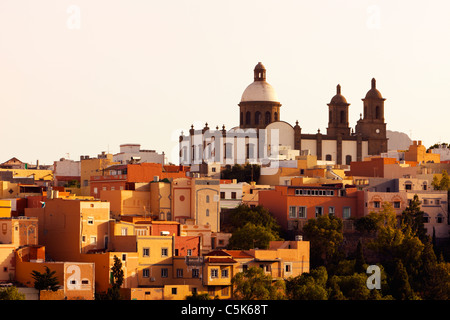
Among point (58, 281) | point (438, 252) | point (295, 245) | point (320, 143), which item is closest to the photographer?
point (58, 281)

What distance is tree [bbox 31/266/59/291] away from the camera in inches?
1633

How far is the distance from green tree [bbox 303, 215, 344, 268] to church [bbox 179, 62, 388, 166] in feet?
84.4

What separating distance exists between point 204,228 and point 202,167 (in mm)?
22775

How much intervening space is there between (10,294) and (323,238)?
15728 mm

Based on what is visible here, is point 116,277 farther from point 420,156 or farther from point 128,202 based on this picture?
point 420,156

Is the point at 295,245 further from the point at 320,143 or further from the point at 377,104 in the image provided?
the point at 377,104

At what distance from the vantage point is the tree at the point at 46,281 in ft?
136

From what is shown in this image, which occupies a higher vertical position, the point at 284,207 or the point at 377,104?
the point at 377,104

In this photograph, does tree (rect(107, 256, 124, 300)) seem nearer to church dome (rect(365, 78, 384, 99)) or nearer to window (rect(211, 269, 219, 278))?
window (rect(211, 269, 219, 278))

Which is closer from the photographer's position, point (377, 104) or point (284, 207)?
point (284, 207)

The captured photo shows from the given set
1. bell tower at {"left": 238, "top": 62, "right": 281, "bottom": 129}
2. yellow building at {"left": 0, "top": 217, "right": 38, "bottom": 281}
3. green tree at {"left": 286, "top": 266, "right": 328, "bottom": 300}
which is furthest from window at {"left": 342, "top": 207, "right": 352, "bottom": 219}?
bell tower at {"left": 238, "top": 62, "right": 281, "bottom": 129}

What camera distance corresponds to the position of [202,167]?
73.5 meters
